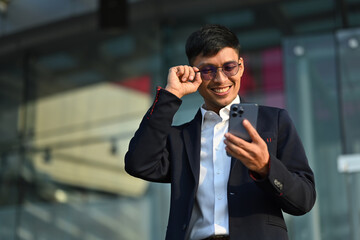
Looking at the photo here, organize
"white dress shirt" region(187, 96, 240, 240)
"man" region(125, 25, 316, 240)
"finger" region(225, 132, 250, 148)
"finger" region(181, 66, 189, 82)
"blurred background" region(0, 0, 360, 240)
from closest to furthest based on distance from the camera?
"finger" region(225, 132, 250, 148) < "man" region(125, 25, 316, 240) < "white dress shirt" region(187, 96, 240, 240) < "finger" region(181, 66, 189, 82) < "blurred background" region(0, 0, 360, 240)

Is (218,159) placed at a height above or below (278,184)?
above

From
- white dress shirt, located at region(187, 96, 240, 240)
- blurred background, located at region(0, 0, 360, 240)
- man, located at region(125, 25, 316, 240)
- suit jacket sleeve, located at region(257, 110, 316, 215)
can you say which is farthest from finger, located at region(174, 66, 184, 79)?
blurred background, located at region(0, 0, 360, 240)

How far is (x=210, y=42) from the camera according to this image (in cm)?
244

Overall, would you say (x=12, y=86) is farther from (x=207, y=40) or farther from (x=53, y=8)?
(x=207, y=40)

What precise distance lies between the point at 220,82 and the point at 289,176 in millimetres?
527

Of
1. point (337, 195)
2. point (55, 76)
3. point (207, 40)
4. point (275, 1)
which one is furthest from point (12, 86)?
point (207, 40)

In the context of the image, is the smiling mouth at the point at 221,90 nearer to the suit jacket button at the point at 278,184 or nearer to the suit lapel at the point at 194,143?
the suit lapel at the point at 194,143

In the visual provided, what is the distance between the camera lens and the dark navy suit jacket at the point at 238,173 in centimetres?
214

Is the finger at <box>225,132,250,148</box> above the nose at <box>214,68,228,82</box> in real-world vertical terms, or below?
below

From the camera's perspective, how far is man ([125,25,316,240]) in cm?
211

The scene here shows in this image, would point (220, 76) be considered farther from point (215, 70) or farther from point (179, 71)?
point (179, 71)

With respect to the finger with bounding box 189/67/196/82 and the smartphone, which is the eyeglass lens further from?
the smartphone

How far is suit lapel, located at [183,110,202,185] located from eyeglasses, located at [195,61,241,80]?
0.18 metres

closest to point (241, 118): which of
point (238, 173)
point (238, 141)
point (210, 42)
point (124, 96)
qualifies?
point (238, 141)
